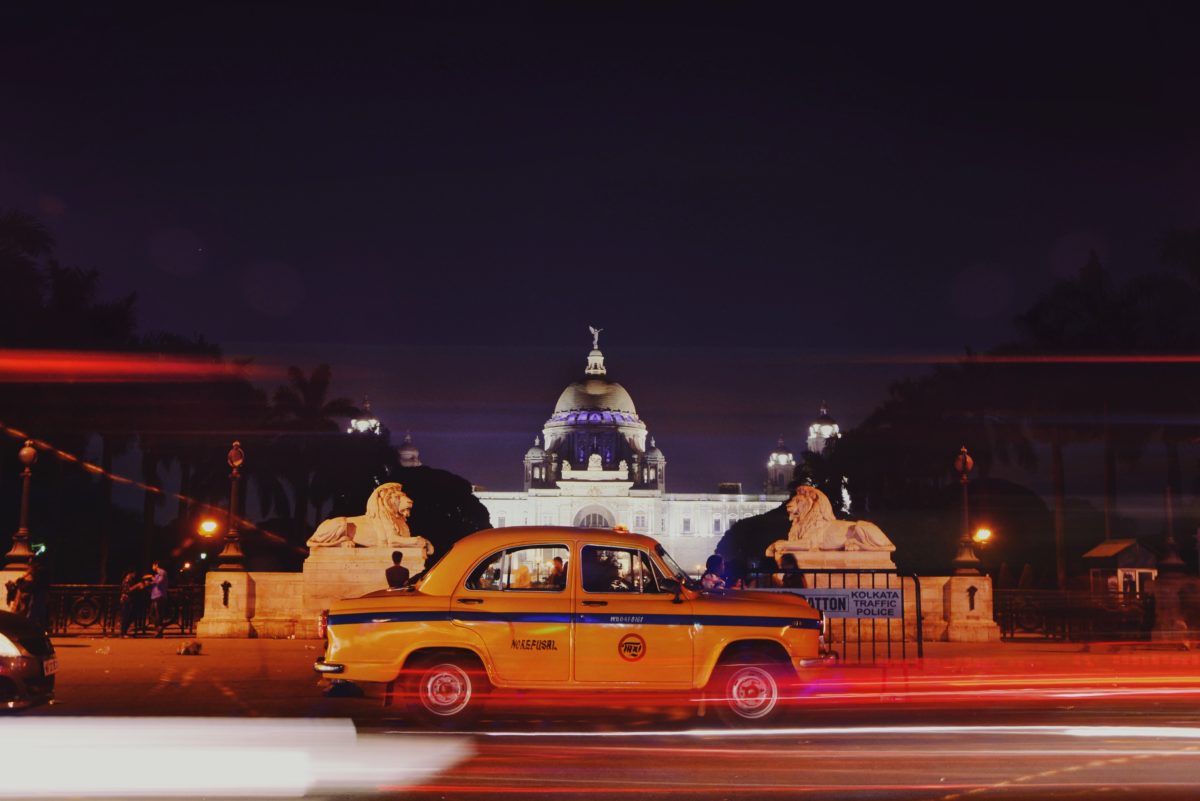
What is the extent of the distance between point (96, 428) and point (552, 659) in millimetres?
33280

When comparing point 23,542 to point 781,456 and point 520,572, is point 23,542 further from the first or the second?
point 781,456

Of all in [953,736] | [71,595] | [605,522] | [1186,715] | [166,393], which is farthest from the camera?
[605,522]

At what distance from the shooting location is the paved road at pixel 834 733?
7.67 m

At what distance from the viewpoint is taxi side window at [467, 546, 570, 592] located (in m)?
10.2

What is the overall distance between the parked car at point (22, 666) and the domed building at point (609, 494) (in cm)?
11492

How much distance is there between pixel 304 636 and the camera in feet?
68.2

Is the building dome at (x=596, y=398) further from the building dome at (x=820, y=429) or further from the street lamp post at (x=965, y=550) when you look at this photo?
the street lamp post at (x=965, y=550)

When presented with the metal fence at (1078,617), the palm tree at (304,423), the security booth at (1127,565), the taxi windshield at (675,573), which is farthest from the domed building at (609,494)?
the taxi windshield at (675,573)

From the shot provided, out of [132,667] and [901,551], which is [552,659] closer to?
[132,667]

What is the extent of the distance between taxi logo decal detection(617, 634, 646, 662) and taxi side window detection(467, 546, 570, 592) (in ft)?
2.09

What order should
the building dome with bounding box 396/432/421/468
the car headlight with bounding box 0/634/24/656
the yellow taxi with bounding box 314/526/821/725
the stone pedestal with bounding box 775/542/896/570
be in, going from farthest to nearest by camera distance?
the building dome with bounding box 396/432/421/468 → the stone pedestal with bounding box 775/542/896/570 → the car headlight with bounding box 0/634/24/656 → the yellow taxi with bounding box 314/526/821/725

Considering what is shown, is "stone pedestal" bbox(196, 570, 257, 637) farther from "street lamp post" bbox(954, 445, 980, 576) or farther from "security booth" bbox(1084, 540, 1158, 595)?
"security booth" bbox(1084, 540, 1158, 595)

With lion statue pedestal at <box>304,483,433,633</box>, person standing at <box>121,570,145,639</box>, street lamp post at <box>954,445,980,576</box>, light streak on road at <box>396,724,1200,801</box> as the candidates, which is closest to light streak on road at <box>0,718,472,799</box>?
light streak on road at <box>396,724,1200,801</box>

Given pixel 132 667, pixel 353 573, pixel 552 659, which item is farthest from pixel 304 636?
pixel 552 659
